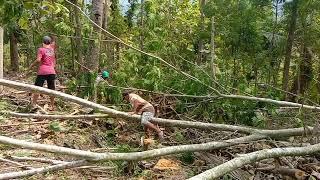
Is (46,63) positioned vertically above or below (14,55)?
above

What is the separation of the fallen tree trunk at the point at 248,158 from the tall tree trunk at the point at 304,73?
7529 millimetres

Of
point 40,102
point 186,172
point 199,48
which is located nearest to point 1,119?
point 40,102

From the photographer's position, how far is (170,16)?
13.9 meters

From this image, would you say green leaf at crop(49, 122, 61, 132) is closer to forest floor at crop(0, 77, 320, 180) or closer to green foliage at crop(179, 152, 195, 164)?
forest floor at crop(0, 77, 320, 180)

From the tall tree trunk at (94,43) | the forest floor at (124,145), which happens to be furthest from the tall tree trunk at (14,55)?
the forest floor at (124,145)

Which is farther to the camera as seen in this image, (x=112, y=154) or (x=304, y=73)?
(x=304, y=73)

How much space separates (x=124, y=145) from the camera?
6086 mm

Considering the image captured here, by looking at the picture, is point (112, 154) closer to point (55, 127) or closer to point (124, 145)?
point (124, 145)

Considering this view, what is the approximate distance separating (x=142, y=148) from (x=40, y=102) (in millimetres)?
3204

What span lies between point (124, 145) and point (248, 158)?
2.37 m

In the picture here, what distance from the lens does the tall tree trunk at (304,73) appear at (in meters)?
12.1

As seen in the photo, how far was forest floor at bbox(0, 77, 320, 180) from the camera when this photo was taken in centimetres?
532

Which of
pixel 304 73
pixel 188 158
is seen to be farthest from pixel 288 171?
pixel 304 73

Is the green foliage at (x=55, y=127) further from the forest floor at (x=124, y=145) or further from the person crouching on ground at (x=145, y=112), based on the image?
the person crouching on ground at (x=145, y=112)
